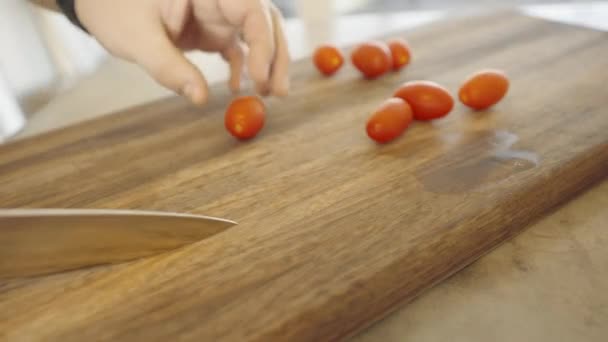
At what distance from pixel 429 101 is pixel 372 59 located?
248mm

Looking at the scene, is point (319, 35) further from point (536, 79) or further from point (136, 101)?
point (536, 79)

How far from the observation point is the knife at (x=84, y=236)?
490 millimetres

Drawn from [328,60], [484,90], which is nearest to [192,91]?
[328,60]

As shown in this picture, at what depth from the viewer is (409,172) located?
73cm

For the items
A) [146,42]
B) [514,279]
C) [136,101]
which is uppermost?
[146,42]

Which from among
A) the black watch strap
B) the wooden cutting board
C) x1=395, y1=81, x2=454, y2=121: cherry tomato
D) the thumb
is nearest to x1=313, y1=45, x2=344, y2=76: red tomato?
the wooden cutting board

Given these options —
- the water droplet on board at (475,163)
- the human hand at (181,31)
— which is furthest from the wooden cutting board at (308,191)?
the human hand at (181,31)

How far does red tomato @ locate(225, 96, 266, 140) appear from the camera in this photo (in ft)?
Result: 2.73

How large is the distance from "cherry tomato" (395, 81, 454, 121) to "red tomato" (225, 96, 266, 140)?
271 millimetres

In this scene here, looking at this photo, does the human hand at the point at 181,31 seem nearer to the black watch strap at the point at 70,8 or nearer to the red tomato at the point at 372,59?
the black watch strap at the point at 70,8

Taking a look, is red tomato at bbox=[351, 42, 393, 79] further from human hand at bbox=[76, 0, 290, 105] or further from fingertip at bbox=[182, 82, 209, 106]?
fingertip at bbox=[182, 82, 209, 106]

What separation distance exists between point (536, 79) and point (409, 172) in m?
0.45

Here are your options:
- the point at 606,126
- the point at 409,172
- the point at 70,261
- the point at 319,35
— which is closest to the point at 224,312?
the point at 70,261

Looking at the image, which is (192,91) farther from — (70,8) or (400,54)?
(400,54)
